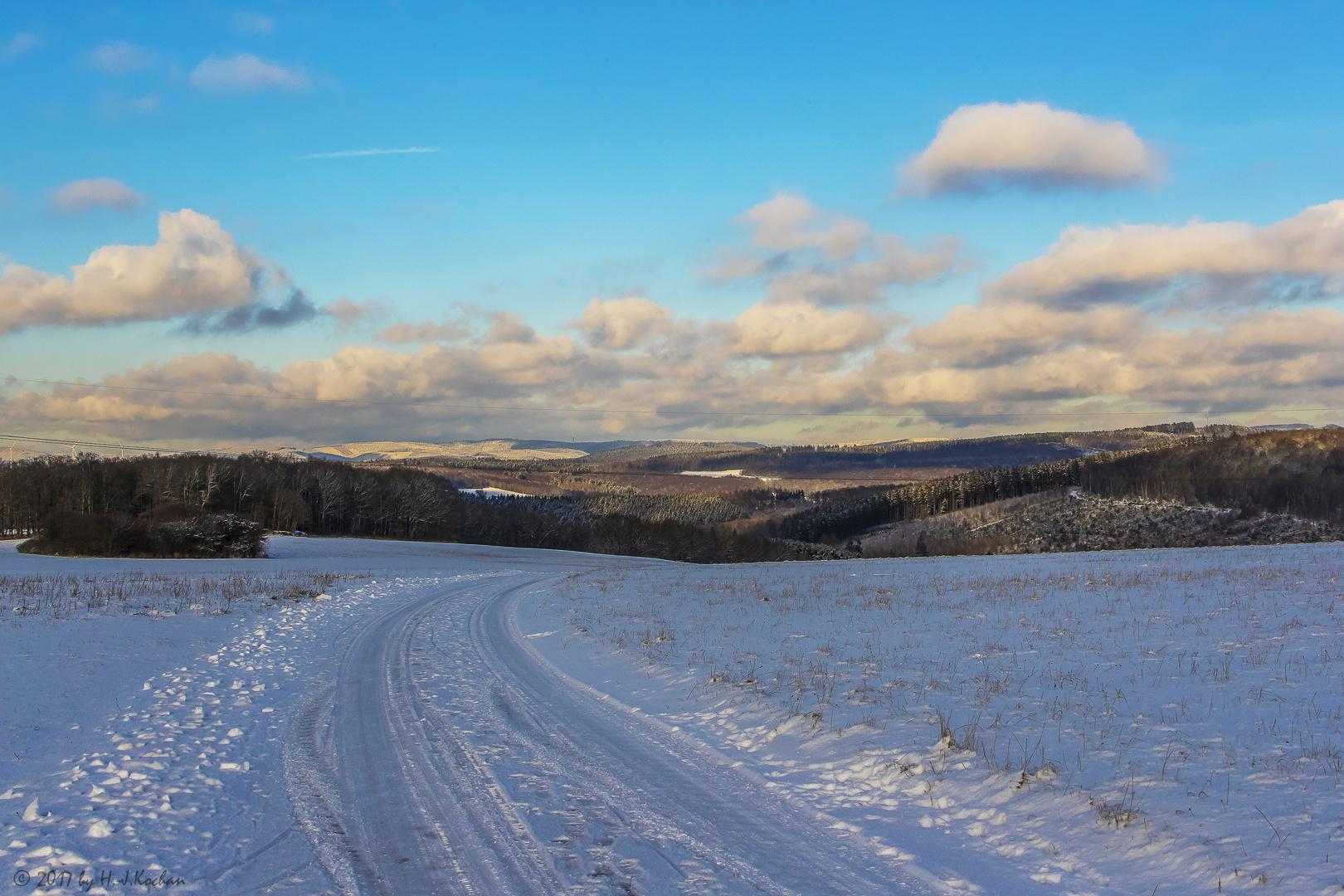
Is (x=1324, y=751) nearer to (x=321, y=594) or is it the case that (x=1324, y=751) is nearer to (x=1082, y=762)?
(x=1082, y=762)

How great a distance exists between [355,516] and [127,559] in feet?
216

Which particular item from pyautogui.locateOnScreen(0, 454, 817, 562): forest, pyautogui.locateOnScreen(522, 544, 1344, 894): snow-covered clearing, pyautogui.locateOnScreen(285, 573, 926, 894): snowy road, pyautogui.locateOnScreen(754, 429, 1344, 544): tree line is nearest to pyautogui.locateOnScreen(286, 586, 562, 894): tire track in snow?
pyautogui.locateOnScreen(285, 573, 926, 894): snowy road

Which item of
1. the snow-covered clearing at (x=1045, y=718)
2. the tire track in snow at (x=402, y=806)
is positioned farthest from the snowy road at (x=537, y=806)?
the snow-covered clearing at (x=1045, y=718)

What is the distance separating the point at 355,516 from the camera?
353ft

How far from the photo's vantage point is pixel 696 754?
762cm

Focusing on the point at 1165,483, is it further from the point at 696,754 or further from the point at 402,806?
the point at 402,806

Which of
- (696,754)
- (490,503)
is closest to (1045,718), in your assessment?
(696,754)

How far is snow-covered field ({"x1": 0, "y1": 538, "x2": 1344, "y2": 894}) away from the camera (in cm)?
497

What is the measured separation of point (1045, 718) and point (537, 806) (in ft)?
18.4

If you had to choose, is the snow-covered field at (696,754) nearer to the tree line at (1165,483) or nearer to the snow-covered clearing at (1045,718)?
the snow-covered clearing at (1045,718)

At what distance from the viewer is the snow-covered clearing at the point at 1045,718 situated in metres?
5.12

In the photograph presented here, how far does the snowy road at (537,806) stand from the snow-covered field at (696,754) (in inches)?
1.3

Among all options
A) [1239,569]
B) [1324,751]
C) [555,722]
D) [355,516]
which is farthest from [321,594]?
[355,516]

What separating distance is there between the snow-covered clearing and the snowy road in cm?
58
